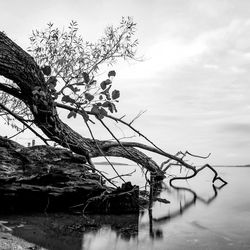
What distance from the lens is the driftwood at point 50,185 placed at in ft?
24.0

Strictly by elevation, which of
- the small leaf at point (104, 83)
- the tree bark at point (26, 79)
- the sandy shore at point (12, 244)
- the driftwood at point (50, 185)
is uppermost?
the tree bark at point (26, 79)

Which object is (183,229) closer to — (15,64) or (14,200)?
(14,200)

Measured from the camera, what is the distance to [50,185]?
7672mm

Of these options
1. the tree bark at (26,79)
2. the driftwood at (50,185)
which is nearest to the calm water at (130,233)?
the driftwood at (50,185)

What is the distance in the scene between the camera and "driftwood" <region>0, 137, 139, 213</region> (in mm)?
7326

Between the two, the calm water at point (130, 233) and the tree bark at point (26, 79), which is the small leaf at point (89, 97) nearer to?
the tree bark at point (26, 79)

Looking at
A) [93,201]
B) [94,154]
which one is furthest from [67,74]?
[93,201]

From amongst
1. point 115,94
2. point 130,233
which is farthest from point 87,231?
point 115,94

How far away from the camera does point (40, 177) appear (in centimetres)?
756

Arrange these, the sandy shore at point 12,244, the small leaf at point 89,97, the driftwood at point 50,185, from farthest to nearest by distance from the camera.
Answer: the driftwood at point 50,185, the sandy shore at point 12,244, the small leaf at point 89,97

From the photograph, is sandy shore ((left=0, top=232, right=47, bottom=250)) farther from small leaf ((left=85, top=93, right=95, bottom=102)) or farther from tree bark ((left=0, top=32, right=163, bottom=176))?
small leaf ((left=85, top=93, right=95, bottom=102))

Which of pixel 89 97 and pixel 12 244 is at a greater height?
pixel 89 97

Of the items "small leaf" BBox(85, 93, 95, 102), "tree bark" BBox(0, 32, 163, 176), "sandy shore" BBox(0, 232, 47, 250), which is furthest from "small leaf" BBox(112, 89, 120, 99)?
"sandy shore" BBox(0, 232, 47, 250)

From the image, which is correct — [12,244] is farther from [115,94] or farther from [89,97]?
[115,94]
